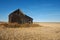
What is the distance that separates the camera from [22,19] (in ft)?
125

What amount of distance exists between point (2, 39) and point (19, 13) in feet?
91.4

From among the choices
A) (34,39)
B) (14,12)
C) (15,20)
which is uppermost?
(14,12)

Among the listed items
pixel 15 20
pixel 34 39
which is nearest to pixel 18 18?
pixel 15 20

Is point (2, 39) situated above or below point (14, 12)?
below

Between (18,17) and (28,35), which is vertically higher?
(18,17)

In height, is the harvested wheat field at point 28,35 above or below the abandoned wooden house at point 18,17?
below

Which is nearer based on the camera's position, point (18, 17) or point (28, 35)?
point (28, 35)

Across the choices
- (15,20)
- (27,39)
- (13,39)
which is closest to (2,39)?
(13,39)

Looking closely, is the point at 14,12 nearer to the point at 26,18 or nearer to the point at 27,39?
the point at 26,18

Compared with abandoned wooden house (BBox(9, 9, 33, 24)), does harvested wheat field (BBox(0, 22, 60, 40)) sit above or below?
below

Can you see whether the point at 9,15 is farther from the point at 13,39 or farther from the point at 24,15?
the point at 13,39

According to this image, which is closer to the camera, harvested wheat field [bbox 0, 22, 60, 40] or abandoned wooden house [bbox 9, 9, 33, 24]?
harvested wheat field [bbox 0, 22, 60, 40]

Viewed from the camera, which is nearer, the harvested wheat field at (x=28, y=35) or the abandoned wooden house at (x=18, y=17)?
the harvested wheat field at (x=28, y=35)

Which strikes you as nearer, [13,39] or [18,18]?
[13,39]
